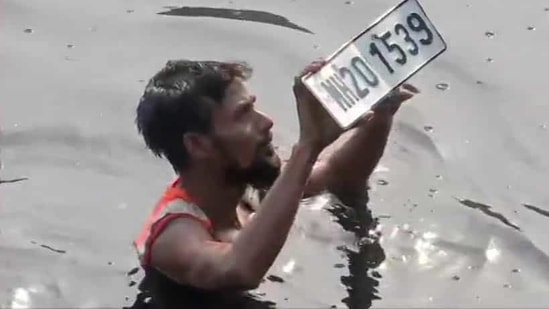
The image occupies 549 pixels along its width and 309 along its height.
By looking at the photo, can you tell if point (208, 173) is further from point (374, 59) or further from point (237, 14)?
point (237, 14)

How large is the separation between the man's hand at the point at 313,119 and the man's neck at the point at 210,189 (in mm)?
389

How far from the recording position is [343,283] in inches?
145

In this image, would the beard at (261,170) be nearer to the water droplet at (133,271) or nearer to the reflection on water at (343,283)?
the reflection on water at (343,283)

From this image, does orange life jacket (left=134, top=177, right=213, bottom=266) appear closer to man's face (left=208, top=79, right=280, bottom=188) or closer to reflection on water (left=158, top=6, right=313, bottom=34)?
man's face (left=208, top=79, right=280, bottom=188)

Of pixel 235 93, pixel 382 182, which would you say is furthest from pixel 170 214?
pixel 382 182

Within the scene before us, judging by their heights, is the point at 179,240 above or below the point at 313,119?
below

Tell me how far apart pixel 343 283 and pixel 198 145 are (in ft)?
1.86

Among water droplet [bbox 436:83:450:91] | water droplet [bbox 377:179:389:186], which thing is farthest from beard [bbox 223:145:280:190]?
water droplet [bbox 436:83:450:91]

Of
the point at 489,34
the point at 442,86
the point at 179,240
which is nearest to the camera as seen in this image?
the point at 179,240

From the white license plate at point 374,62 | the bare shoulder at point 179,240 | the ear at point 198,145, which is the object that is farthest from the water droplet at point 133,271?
the white license plate at point 374,62

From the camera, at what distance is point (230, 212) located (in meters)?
3.53

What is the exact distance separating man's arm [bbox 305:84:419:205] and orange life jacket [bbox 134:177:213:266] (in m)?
0.50

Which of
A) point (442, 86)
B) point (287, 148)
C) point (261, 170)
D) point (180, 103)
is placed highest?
point (180, 103)

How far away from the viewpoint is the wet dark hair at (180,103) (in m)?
3.39
